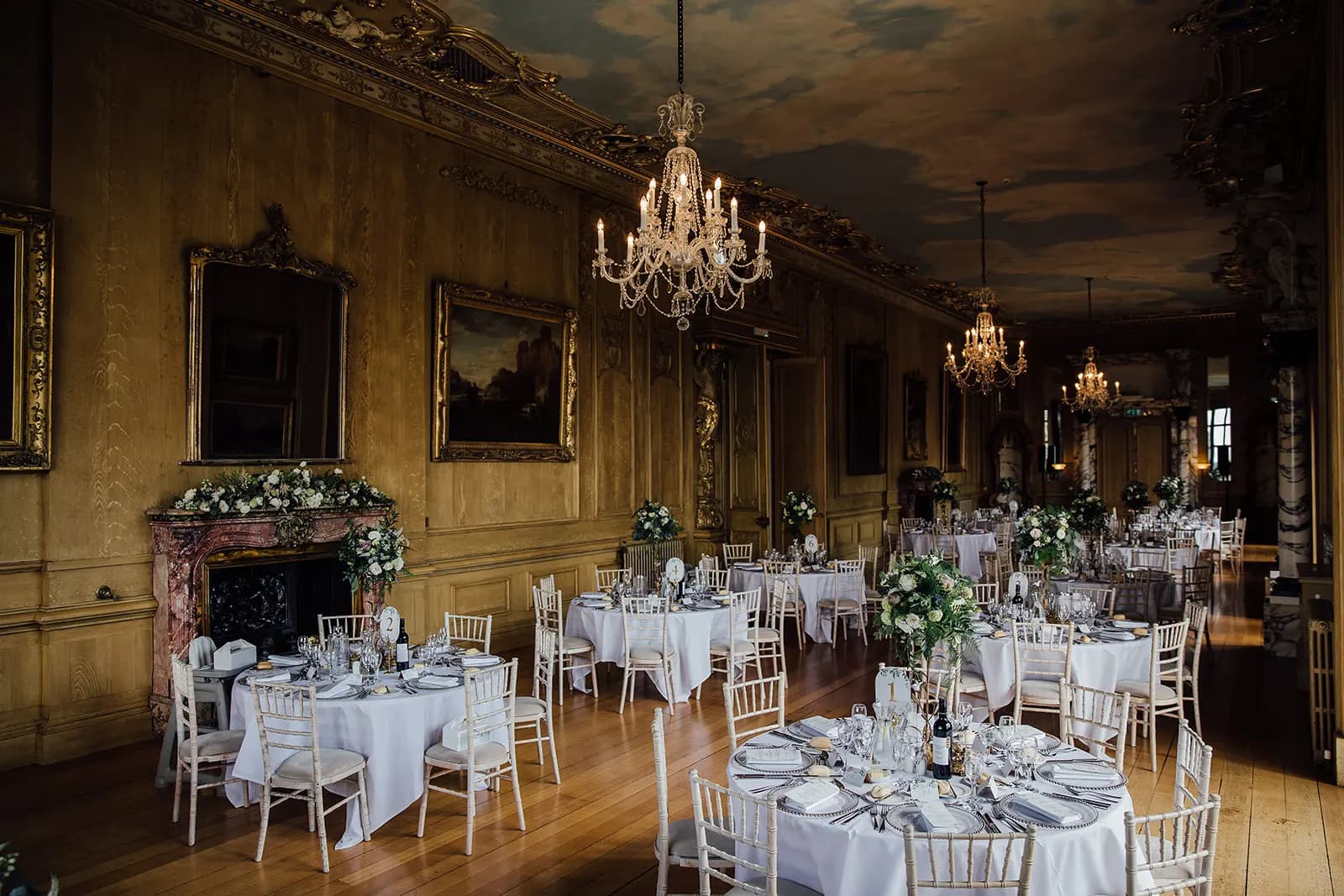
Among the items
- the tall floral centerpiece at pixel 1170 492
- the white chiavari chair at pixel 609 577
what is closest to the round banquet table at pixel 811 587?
the white chiavari chair at pixel 609 577

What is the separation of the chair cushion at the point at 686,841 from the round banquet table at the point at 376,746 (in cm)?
172

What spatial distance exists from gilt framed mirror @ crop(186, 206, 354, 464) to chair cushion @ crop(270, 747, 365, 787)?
9.04ft

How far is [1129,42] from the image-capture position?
6949mm

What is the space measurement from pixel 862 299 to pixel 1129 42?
8865mm

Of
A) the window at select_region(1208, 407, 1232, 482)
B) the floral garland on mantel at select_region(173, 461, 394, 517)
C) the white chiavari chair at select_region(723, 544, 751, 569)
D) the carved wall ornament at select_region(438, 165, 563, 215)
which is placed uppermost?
the carved wall ornament at select_region(438, 165, 563, 215)

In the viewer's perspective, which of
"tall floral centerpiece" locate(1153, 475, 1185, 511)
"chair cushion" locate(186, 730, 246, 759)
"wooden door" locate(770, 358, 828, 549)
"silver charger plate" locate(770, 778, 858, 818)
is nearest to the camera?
"silver charger plate" locate(770, 778, 858, 818)

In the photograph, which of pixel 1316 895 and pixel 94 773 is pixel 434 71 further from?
pixel 1316 895

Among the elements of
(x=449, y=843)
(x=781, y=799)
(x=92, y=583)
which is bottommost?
(x=449, y=843)

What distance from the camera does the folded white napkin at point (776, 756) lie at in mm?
3637

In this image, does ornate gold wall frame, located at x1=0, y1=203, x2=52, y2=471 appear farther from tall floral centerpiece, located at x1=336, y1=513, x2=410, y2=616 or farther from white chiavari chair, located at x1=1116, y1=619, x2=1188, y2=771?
white chiavari chair, located at x1=1116, y1=619, x2=1188, y2=771

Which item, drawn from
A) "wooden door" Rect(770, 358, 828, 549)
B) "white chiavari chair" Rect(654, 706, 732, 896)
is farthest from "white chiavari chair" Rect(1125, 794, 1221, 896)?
"wooden door" Rect(770, 358, 828, 549)

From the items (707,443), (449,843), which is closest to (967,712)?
(449,843)

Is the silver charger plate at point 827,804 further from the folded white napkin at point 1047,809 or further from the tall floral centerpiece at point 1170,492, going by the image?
the tall floral centerpiece at point 1170,492

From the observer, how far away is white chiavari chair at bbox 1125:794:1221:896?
267 cm
